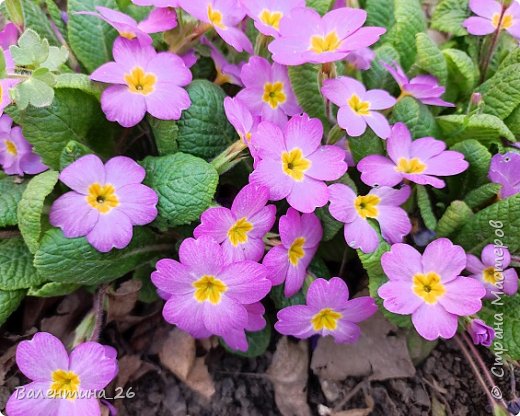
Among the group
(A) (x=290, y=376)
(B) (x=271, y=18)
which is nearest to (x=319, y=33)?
(B) (x=271, y=18)

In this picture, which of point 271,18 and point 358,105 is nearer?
point 358,105

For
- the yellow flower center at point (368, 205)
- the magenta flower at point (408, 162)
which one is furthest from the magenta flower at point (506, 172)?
the yellow flower center at point (368, 205)

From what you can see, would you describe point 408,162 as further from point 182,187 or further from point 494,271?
point 182,187

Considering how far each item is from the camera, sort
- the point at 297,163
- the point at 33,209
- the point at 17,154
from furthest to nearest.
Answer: the point at 17,154 → the point at 297,163 → the point at 33,209

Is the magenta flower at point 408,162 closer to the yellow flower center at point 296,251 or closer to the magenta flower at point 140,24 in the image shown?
the yellow flower center at point 296,251

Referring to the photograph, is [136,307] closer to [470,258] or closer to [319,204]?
[319,204]
